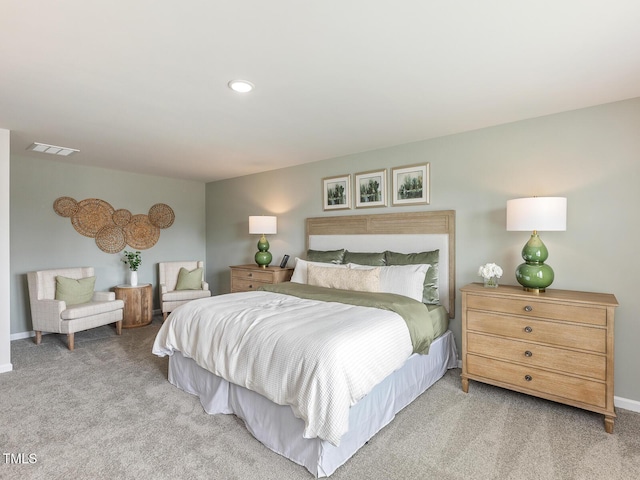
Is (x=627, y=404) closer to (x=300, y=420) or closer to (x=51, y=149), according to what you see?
(x=300, y=420)

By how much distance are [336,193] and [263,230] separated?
116 centimetres

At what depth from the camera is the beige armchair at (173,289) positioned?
4.91m

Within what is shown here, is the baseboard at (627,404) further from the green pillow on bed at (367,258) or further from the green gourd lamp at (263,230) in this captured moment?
the green gourd lamp at (263,230)

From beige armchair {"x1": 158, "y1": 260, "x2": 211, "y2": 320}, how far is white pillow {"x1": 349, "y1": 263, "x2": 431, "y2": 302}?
3.15 m

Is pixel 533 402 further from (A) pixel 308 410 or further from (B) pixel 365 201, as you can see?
(B) pixel 365 201

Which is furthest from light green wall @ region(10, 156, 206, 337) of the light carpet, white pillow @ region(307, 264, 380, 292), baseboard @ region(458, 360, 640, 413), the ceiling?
baseboard @ region(458, 360, 640, 413)

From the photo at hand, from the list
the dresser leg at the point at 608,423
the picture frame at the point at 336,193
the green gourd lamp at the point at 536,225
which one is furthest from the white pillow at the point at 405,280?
the dresser leg at the point at 608,423

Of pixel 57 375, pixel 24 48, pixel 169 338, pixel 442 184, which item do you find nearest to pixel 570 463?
pixel 442 184

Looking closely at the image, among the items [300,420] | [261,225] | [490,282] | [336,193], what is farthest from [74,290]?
[490,282]

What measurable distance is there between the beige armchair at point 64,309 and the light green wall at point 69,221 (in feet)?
1.37

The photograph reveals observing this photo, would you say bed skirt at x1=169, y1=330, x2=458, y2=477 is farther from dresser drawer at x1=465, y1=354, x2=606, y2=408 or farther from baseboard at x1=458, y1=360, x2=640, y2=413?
baseboard at x1=458, y1=360, x2=640, y2=413

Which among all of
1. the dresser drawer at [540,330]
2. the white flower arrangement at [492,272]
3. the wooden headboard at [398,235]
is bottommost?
the dresser drawer at [540,330]

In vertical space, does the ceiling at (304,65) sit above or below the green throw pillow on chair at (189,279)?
above

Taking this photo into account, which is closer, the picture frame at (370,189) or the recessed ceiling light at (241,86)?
the recessed ceiling light at (241,86)
